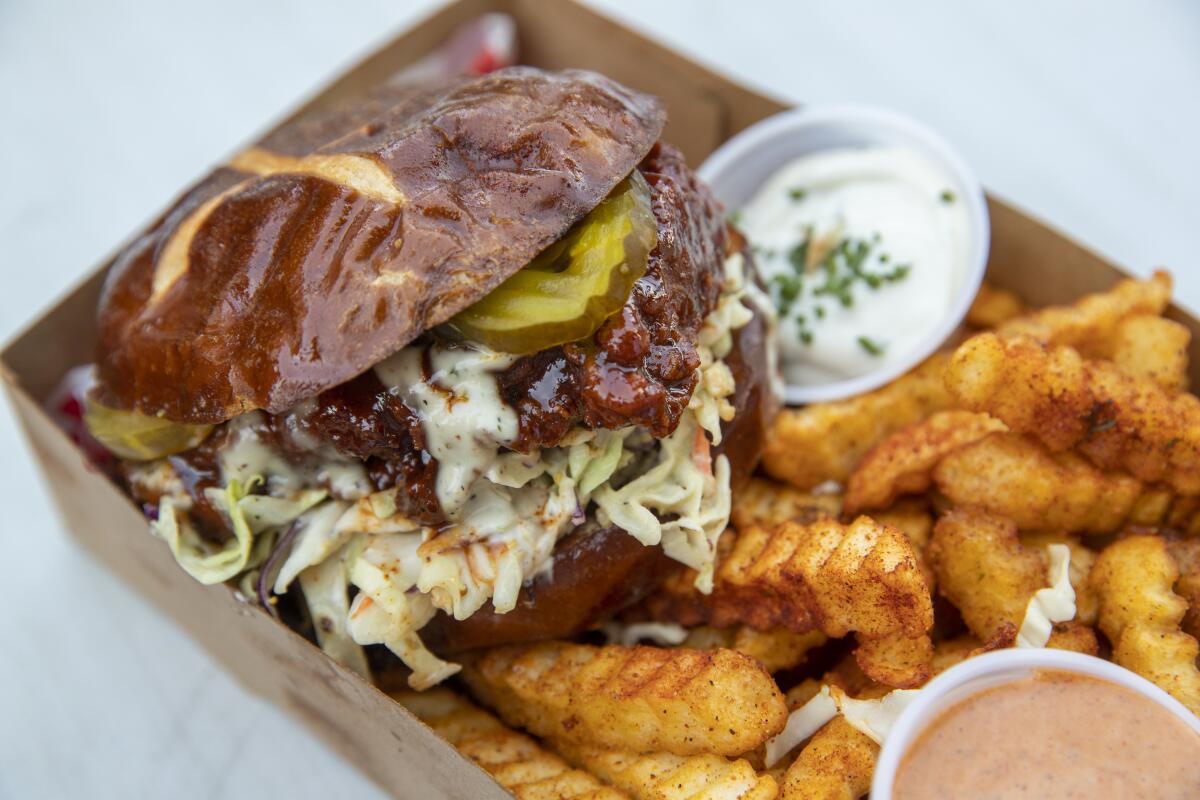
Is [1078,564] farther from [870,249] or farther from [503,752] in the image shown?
[503,752]

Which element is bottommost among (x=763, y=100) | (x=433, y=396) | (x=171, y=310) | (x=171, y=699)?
(x=171, y=699)

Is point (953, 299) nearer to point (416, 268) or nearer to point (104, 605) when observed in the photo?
A: point (416, 268)

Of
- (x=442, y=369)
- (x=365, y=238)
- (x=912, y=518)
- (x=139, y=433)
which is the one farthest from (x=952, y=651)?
(x=139, y=433)

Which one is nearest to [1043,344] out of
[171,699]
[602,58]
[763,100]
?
[763,100]

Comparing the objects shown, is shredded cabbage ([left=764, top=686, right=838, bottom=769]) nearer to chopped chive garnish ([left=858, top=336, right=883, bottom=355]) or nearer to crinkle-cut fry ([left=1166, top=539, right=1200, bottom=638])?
crinkle-cut fry ([left=1166, top=539, right=1200, bottom=638])

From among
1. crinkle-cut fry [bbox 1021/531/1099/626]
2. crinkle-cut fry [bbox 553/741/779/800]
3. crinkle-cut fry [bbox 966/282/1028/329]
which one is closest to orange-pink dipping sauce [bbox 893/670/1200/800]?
crinkle-cut fry [bbox 553/741/779/800]

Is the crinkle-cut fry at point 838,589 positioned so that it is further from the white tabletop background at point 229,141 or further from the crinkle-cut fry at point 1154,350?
the white tabletop background at point 229,141
